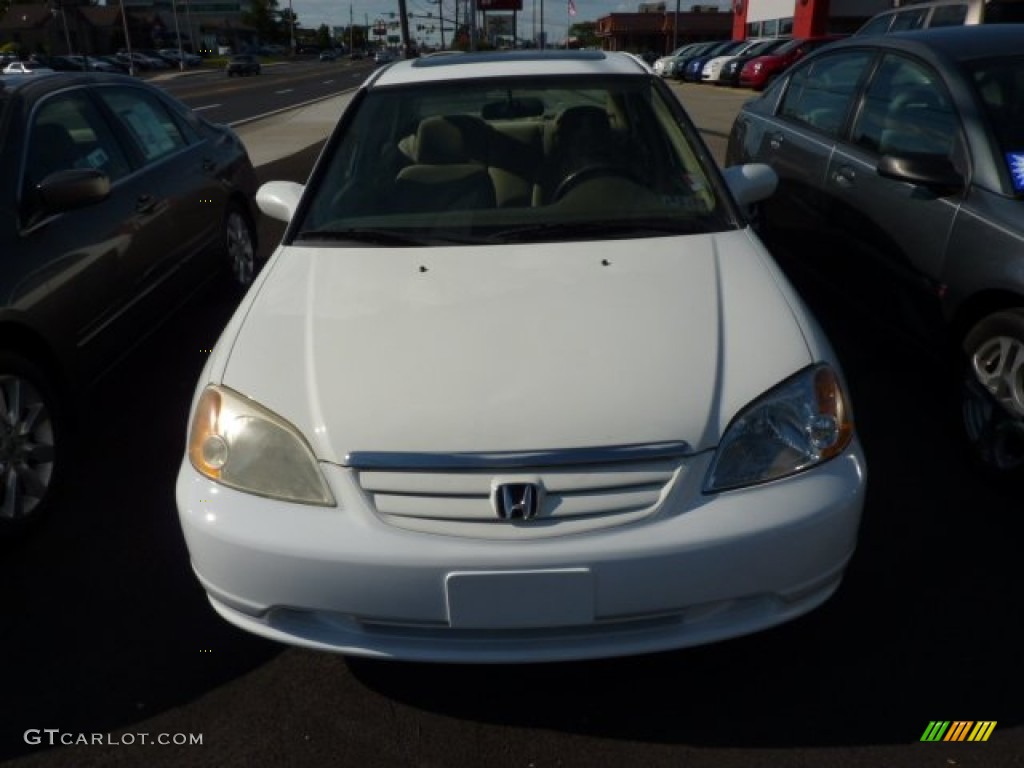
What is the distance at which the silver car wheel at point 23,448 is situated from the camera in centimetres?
296

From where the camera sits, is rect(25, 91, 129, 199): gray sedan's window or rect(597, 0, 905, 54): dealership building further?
rect(597, 0, 905, 54): dealership building

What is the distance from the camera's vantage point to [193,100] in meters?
27.0

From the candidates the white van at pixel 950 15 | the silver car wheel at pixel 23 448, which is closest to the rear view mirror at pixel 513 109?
the silver car wheel at pixel 23 448

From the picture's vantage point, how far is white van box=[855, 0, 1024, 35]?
31.9ft

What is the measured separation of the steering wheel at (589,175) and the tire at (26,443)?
1.93m

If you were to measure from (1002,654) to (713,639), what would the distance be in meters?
0.95

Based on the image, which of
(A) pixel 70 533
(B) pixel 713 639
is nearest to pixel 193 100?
(A) pixel 70 533

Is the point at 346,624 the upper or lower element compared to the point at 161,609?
upper

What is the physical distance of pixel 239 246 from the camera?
5648mm

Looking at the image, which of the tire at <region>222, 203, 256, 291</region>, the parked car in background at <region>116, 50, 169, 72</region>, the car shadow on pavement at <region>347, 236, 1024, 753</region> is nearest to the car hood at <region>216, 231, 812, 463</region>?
the car shadow on pavement at <region>347, 236, 1024, 753</region>

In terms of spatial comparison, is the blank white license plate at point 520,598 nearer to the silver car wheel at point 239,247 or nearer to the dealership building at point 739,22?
the silver car wheel at point 239,247

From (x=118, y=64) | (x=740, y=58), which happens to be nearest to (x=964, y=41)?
(x=740, y=58)

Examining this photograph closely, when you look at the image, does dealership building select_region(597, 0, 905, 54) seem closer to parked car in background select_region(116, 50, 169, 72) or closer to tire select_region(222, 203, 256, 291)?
tire select_region(222, 203, 256, 291)

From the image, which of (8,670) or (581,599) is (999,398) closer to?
(581,599)
